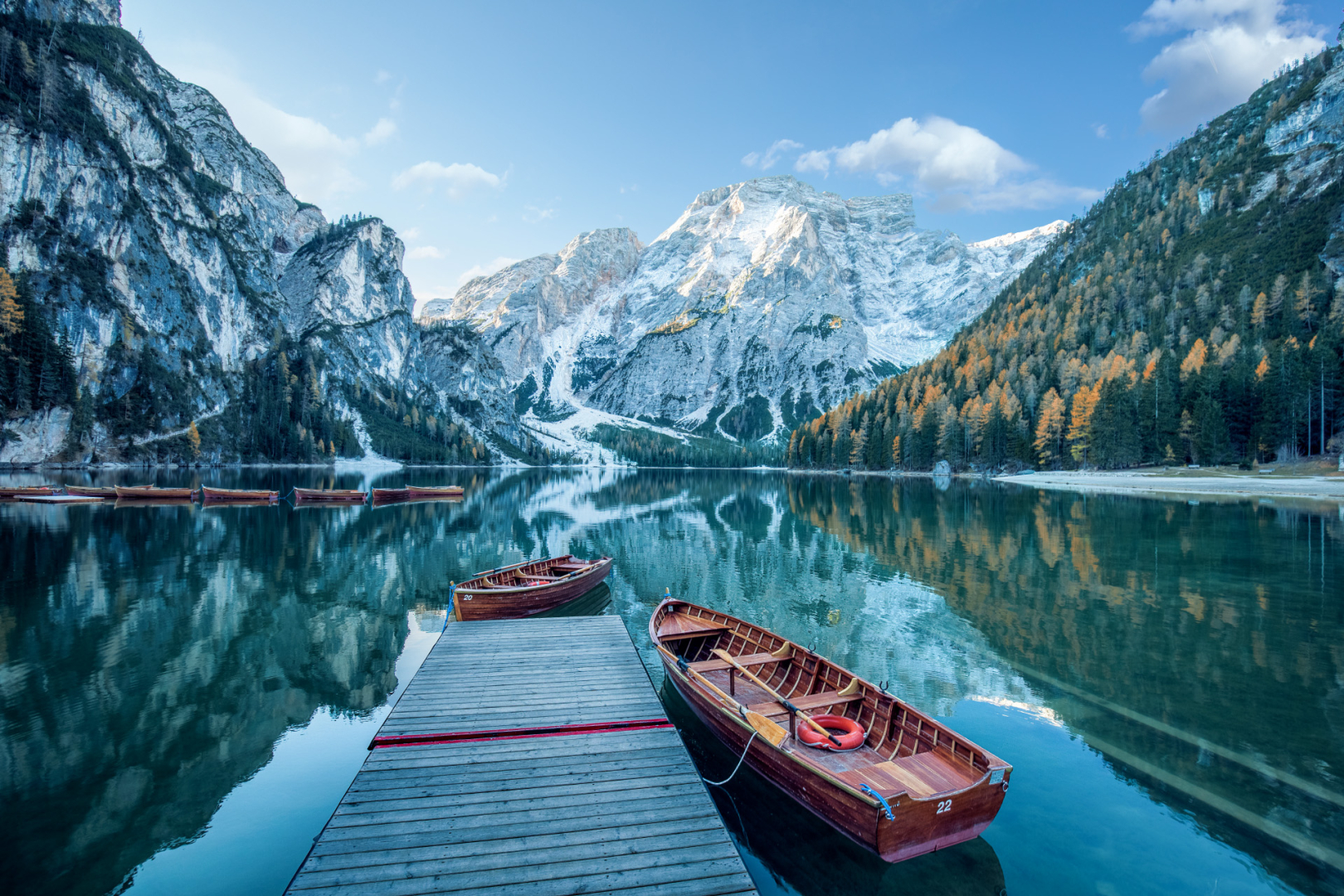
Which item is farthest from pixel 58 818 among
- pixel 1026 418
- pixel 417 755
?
pixel 1026 418

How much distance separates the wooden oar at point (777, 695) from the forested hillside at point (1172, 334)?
103 meters

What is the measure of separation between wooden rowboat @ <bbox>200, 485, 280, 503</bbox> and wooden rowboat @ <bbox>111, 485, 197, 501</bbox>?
173 centimetres

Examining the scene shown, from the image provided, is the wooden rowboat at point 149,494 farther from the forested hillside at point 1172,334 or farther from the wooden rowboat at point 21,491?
the forested hillside at point 1172,334

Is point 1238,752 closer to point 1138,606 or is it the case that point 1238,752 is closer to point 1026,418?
point 1138,606

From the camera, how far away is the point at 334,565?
32375 millimetres

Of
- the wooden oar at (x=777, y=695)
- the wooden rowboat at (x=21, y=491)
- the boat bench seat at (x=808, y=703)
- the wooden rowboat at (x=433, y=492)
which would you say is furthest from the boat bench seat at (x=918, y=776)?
the wooden rowboat at (x=21, y=491)

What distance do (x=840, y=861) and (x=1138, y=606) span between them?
848 inches

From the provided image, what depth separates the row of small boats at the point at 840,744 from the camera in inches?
334

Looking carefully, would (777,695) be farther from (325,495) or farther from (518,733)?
(325,495)

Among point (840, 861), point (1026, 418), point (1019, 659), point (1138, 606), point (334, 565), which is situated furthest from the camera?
point (1026, 418)

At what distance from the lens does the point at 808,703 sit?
11.8 m

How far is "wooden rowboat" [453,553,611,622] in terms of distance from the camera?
21094 millimetres

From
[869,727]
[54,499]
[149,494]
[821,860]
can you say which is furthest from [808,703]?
[149,494]

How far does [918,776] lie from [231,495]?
78.1 meters
